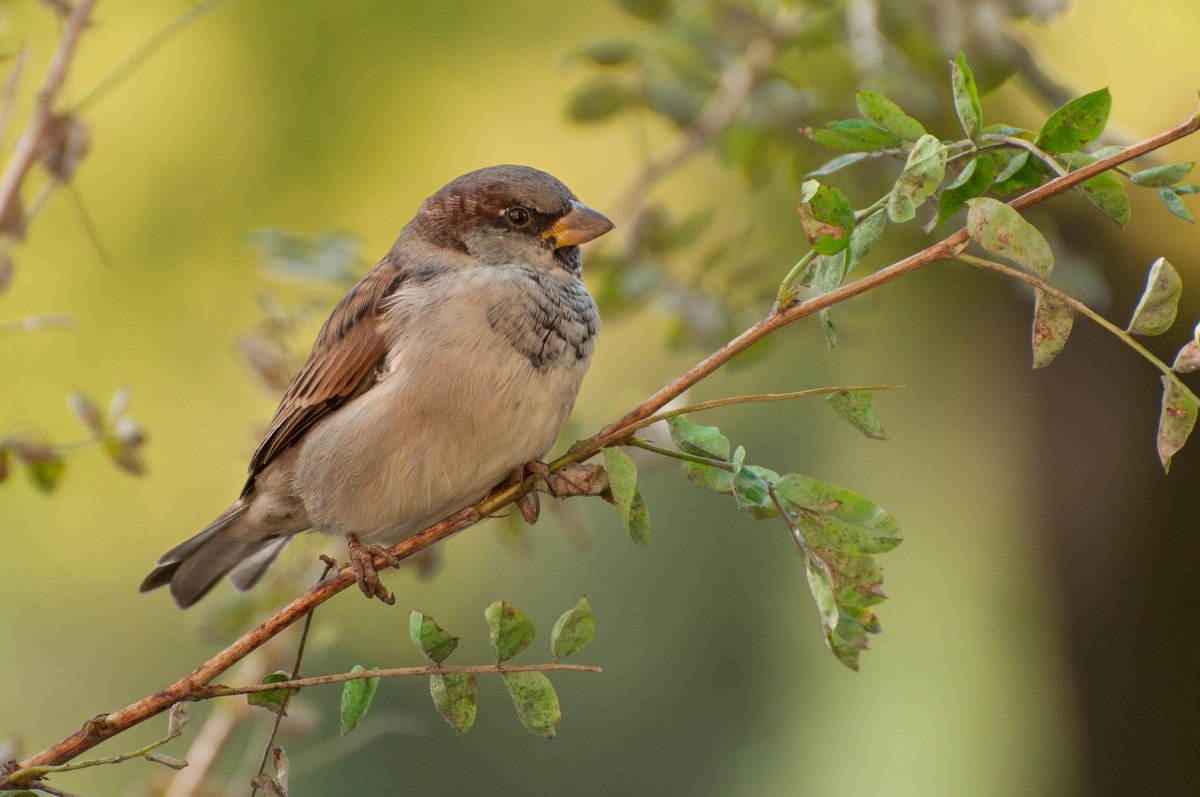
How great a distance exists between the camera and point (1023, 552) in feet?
9.68

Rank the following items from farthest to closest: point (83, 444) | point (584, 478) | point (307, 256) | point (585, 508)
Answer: point (585, 508) < point (307, 256) < point (83, 444) < point (584, 478)

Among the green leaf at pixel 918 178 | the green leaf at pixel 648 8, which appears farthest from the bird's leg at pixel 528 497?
the green leaf at pixel 648 8

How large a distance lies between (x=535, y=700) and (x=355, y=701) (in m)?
0.14

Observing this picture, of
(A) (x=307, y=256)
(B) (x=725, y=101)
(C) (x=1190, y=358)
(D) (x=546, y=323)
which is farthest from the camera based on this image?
(B) (x=725, y=101)

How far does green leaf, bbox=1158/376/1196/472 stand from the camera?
76 centimetres

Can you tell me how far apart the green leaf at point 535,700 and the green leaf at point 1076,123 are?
0.55 metres

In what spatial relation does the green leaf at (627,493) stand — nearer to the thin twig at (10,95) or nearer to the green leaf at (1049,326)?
the green leaf at (1049,326)

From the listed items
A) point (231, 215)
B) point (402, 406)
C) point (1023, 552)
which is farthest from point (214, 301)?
point (1023, 552)

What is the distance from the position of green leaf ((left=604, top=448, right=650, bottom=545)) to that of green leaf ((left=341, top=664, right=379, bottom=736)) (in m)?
0.23

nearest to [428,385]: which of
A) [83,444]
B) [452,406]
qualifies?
[452,406]

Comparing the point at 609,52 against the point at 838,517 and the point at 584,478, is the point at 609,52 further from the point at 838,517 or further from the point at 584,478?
the point at 838,517

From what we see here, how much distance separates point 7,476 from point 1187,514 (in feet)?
8.68

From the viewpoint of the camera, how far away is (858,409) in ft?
2.87

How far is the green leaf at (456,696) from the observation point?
0.88m
